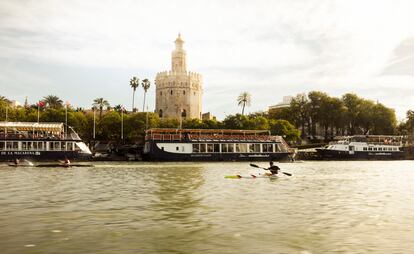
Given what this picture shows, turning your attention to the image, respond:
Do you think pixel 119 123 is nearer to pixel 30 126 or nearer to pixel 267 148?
pixel 30 126

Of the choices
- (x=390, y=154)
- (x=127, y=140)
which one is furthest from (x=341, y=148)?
(x=127, y=140)

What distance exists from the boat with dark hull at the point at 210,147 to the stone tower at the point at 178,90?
57.9 meters

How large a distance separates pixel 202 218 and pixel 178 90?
4199 inches

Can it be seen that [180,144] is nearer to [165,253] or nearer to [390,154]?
[390,154]

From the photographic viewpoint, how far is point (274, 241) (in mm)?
14781

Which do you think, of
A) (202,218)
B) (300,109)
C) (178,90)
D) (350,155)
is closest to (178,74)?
(178,90)

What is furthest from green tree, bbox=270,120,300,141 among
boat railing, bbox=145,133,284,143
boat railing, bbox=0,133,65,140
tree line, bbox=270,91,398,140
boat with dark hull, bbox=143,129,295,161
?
boat railing, bbox=0,133,65,140

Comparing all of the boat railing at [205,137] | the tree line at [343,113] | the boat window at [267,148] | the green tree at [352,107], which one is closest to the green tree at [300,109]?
the tree line at [343,113]

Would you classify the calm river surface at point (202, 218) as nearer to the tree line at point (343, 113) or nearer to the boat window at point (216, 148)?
the boat window at point (216, 148)

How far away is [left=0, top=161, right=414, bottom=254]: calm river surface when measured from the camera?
46.5ft

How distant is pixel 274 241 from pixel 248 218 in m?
4.02

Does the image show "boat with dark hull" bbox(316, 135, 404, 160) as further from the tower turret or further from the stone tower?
the tower turret

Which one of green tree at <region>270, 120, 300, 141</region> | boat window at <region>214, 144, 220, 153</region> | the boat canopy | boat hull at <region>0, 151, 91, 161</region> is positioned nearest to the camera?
boat hull at <region>0, 151, 91, 161</region>

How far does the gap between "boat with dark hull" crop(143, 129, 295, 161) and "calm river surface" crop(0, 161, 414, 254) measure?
3032 centimetres
